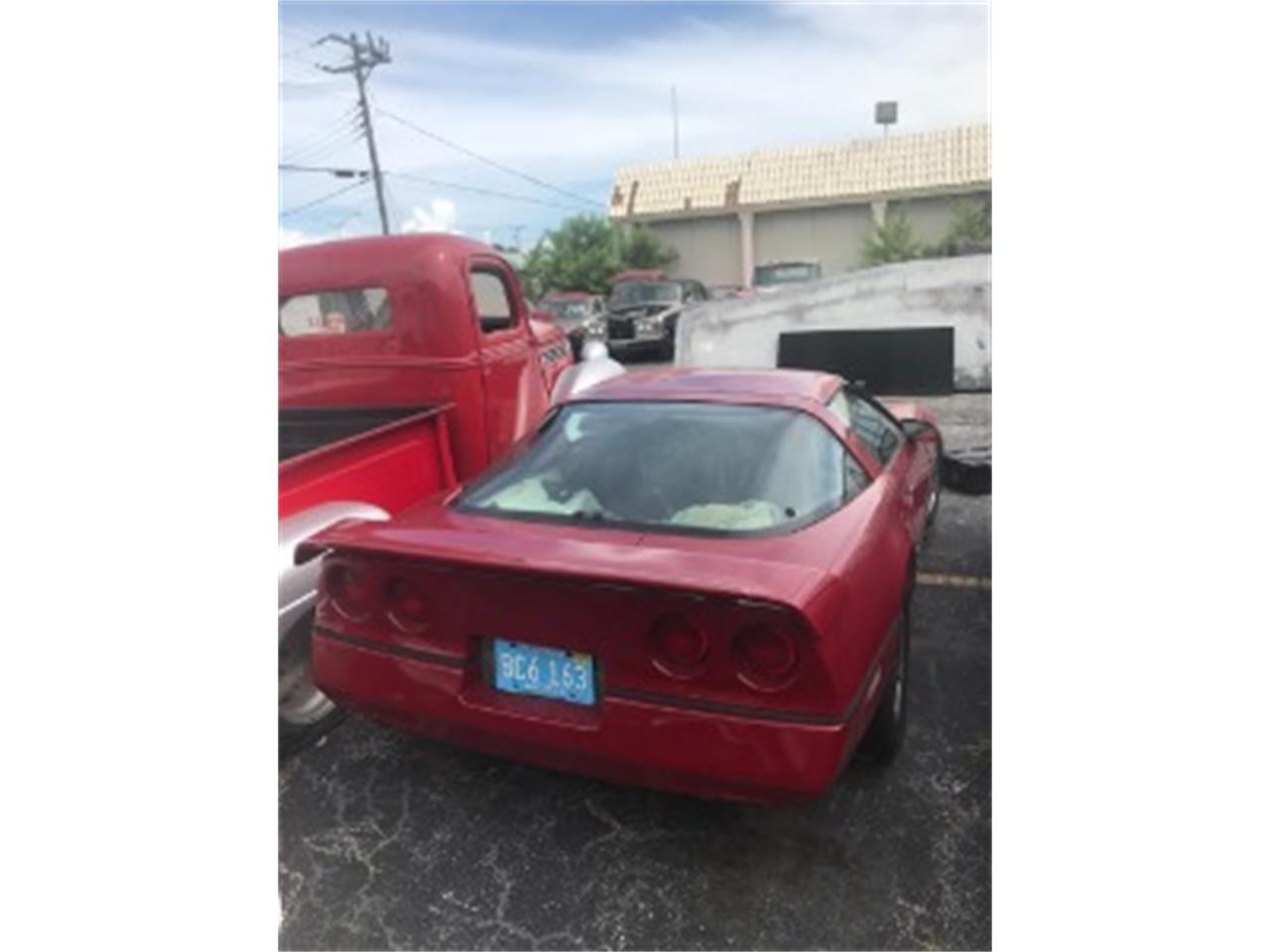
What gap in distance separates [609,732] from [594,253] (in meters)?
25.0

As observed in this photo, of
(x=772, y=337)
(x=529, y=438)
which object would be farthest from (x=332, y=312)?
(x=772, y=337)

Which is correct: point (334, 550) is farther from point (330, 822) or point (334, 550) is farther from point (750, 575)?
point (750, 575)

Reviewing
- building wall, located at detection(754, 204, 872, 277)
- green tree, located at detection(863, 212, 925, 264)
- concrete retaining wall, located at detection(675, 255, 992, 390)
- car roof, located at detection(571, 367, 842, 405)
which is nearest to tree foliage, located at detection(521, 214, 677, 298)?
building wall, located at detection(754, 204, 872, 277)

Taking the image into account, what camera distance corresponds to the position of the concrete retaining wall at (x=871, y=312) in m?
8.66

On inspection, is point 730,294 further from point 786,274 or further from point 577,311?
point 577,311

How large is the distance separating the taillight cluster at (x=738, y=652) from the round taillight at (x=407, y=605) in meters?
0.68

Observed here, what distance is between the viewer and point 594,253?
25750 millimetres

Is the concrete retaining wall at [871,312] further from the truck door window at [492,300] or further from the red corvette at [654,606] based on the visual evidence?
the red corvette at [654,606]

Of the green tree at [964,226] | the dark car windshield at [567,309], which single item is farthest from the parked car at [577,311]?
the green tree at [964,226]

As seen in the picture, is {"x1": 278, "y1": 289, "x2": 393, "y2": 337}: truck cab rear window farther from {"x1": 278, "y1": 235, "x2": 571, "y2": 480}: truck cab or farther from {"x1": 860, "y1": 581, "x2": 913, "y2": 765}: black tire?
{"x1": 860, "y1": 581, "x2": 913, "y2": 765}: black tire

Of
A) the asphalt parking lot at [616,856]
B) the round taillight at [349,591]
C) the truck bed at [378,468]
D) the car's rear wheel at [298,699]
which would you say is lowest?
the asphalt parking lot at [616,856]

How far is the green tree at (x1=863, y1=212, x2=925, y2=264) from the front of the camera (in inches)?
877

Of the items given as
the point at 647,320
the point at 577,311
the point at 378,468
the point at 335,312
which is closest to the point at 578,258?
the point at 577,311

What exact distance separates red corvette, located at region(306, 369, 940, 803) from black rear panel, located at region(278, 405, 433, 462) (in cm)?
163
